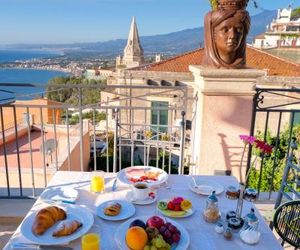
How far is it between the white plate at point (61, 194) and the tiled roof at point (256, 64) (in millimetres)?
13594

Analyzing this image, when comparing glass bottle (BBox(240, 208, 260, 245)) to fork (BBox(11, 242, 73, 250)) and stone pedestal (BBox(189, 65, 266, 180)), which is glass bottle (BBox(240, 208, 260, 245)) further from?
stone pedestal (BBox(189, 65, 266, 180))

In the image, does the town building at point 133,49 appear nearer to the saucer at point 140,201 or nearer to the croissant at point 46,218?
→ the saucer at point 140,201

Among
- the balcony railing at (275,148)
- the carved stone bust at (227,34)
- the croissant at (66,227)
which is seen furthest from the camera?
the carved stone bust at (227,34)

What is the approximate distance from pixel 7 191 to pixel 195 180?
2003 millimetres

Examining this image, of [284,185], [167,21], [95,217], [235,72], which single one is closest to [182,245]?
[95,217]

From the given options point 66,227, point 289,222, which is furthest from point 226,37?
point 66,227

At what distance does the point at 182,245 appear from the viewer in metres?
1.15

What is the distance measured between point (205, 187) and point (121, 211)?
558 millimetres

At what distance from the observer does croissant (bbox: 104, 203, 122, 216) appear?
4.50 ft

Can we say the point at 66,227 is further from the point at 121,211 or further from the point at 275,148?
the point at 275,148

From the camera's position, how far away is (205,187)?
1687 mm

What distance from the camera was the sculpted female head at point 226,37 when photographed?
7.77ft

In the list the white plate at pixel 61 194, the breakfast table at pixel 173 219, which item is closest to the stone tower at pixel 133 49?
the breakfast table at pixel 173 219

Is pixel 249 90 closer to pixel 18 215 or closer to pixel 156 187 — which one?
pixel 156 187
